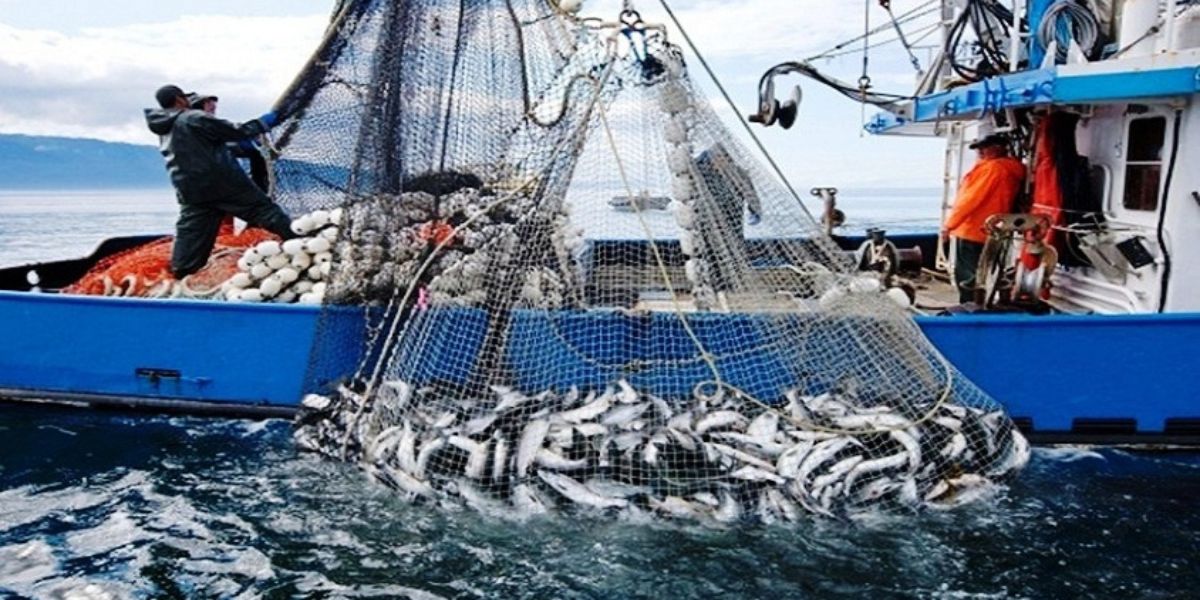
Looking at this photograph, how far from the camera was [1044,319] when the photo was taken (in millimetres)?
6504

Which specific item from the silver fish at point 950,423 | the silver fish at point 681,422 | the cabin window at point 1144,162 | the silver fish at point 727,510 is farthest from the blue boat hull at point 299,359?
the silver fish at point 727,510

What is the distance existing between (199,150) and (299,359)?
2.10 meters

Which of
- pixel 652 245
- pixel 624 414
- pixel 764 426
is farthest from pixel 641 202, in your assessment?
pixel 764 426

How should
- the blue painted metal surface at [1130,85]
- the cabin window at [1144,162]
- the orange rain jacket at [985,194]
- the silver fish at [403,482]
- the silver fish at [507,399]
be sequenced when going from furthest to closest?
the orange rain jacket at [985,194], the cabin window at [1144,162], the blue painted metal surface at [1130,85], the silver fish at [507,399], the silver fish at [403,482]

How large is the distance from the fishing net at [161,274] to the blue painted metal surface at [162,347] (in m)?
0.43

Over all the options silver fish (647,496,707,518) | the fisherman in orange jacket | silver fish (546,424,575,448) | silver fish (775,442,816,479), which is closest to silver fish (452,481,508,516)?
silver fish (546,424,575,448)

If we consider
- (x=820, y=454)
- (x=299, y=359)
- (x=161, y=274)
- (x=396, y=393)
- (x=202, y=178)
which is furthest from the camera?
(x=161, y=274)

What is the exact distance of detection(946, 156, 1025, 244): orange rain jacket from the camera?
785 cm

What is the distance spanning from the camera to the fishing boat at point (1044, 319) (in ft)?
21.5

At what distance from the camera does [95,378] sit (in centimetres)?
773

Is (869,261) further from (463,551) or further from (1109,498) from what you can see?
(463,551)

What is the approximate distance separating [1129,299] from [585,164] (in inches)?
168

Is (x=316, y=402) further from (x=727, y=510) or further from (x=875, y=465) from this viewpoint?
(x=875, y=465)

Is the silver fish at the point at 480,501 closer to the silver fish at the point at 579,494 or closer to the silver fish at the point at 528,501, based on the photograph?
the silver fish at the point at 528,501
